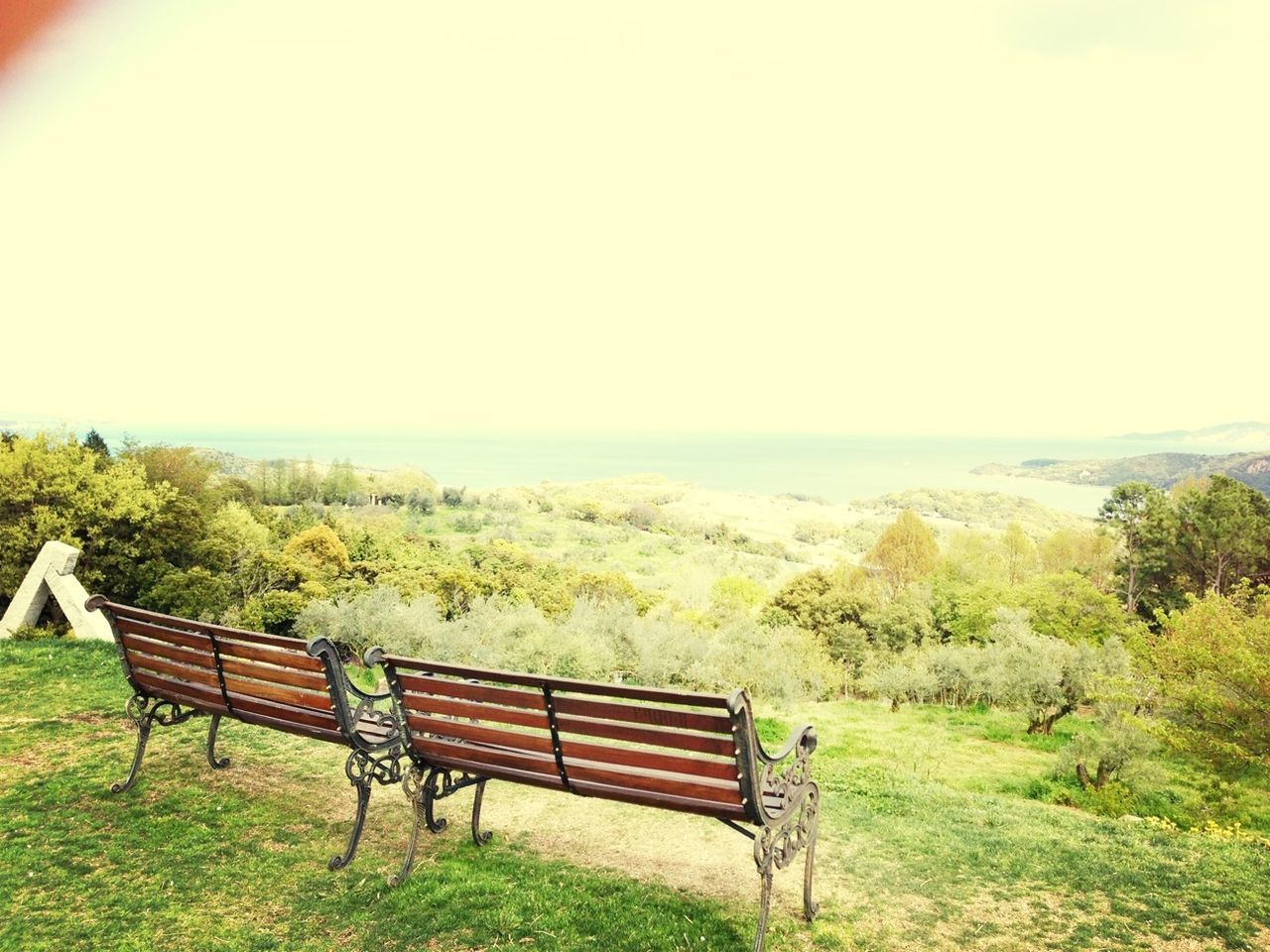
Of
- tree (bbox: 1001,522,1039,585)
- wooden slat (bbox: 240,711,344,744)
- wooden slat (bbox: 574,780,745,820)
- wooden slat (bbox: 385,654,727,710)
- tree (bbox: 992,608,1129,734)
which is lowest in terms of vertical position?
tree (bbox: 1001,522,1039,585)

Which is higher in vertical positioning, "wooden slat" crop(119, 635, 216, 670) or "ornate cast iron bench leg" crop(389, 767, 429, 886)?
"wooden slat" crop(119, 635, 216, 670)

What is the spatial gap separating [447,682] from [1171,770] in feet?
49.2

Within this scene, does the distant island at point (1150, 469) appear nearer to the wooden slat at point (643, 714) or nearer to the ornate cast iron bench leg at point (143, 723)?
the wooden slat at point (643, 714)

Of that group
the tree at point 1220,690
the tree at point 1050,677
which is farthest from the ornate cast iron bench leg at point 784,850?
the tree at point 1050,677

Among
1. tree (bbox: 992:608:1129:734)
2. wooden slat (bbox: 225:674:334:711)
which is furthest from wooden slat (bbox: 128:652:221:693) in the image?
tree (bbox: 992:608:1129:734)

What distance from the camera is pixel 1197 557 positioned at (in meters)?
38.3

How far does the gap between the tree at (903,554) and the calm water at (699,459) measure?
3490 centimetres

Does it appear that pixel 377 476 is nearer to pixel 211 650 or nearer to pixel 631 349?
pixel 211 650

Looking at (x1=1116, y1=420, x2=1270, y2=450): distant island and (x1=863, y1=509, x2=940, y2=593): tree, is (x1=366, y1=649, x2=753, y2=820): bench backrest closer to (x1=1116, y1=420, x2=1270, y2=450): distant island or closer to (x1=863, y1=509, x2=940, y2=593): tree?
(x1=863, y1=509, x2=940, y2=593): tree

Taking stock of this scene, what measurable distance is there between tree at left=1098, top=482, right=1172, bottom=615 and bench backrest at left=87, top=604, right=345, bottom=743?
1696 inches

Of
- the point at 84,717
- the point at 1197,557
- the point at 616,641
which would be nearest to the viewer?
the point at 84,717

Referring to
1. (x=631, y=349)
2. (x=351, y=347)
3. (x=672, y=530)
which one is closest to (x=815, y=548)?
(x=672, y=530)

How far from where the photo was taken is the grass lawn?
11.5ft

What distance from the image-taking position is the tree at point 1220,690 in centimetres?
1005
